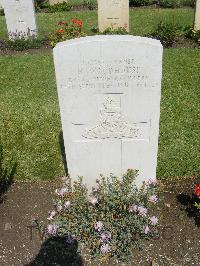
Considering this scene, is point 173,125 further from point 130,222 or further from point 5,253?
point 5,253

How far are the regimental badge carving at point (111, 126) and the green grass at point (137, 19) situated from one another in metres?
8.29

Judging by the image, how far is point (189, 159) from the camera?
6.64m

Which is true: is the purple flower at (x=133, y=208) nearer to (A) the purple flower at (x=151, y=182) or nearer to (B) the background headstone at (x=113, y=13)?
(A) the purple flower at (x=151, y=182)

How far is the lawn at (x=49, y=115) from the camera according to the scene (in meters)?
6.64

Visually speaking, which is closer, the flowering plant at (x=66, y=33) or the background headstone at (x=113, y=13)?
the flowering plant at (x=66, y=33)

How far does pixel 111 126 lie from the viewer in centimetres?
486

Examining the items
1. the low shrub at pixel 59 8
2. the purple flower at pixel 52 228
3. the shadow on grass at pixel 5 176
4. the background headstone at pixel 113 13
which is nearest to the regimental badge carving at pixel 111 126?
the purple flower at pixel 52 228

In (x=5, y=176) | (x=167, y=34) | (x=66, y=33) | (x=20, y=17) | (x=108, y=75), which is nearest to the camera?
(x=108, y=75)

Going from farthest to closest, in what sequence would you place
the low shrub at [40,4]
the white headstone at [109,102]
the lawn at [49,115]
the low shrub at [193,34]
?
the low shrub at [40,4] → the low shrub at [193,34] → the lawn at [49,115] → the white headstone at [109,102]

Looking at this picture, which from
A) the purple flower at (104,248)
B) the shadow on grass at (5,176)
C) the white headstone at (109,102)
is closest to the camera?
the white headstone at (109,102)

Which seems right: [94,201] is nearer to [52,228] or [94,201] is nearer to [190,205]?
[52,228]

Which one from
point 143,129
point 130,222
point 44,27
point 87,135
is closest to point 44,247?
point 130,222

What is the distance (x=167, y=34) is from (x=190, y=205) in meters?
7.37

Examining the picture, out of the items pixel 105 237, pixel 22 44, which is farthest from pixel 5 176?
pixel 22 44
